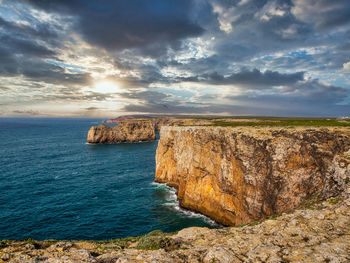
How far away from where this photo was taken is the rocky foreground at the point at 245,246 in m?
8.97

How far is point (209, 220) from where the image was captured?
36.7 meters

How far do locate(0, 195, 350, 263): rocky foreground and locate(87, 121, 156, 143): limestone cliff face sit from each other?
412 feet

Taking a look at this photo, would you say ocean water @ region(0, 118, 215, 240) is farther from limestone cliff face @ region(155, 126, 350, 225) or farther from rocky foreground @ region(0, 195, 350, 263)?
rocky foreground @ region(0, 195, 350, 263)

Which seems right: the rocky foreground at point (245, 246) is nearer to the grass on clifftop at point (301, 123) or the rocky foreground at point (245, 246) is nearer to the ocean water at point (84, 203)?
the ocean water at point (84, 203)

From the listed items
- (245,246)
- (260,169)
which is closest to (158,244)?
(245,246)

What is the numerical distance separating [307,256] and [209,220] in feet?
101

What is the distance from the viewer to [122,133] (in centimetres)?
13925

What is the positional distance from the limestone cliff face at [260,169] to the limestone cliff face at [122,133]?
336ft

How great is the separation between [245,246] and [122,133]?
5356 inches

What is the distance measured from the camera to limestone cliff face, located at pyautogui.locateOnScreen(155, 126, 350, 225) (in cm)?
2491

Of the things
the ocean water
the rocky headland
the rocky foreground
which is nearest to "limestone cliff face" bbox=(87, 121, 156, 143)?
the ocean water

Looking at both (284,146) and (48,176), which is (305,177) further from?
(48,176)

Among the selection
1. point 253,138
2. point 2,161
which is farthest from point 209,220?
point 2,161

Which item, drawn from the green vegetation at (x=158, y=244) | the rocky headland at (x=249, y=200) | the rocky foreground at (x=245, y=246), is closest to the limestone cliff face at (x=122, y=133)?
the rocky headland at (x=249, y=200)
